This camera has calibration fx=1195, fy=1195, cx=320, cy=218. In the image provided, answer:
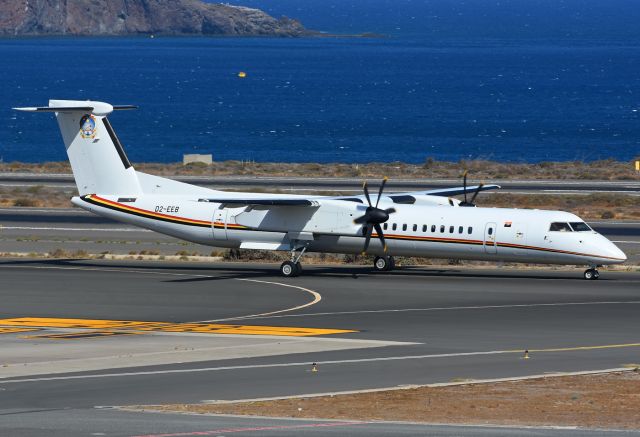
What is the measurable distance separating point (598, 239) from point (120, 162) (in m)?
18.2

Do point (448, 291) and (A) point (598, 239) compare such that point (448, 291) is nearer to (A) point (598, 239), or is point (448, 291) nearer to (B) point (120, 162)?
(A) point (598, 239)

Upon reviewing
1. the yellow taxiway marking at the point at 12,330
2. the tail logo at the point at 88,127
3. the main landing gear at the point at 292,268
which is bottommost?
the yellow taxiway marking at the point at 12,330

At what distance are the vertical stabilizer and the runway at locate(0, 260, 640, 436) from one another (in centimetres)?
328

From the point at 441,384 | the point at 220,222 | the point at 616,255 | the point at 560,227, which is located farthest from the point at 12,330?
the point at 616,255

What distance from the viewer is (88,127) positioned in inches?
1818

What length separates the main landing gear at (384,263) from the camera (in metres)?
45.6

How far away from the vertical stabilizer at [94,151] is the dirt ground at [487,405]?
25.4 metres

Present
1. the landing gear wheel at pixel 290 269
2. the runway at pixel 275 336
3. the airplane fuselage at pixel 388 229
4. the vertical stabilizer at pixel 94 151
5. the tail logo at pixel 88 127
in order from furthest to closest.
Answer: the tail logo at pixel 88 127 → the vertical stabilizer at pixel 94 151 → the landing gear wheel at pixel 290 269 → the airplane fuselage at pixel 388 229 → the runway at pixel 275 336

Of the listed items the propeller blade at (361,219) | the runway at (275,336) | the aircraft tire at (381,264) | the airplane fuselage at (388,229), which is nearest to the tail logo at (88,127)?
the airplane fuselage at (388,229)

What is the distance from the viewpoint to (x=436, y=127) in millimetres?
167500

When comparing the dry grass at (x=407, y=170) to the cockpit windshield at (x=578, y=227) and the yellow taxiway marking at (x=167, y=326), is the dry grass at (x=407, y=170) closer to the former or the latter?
the cockpit windshield at (x=578, y=227)

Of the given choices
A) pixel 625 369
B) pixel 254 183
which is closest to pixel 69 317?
pixel 625 369

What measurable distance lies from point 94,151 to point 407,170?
1903 inches

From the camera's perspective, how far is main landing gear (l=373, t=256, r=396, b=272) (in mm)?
45562
